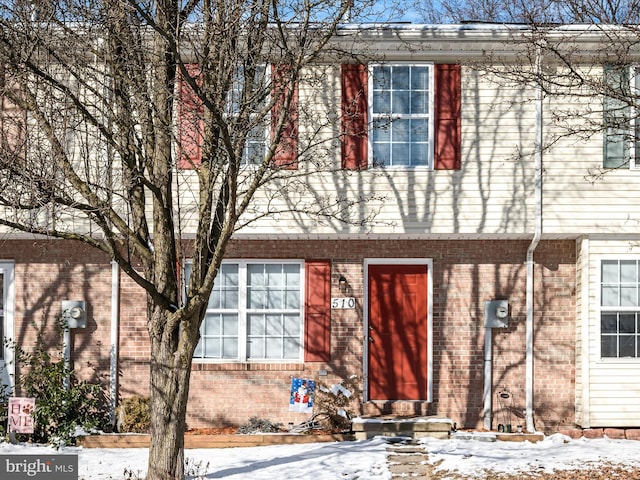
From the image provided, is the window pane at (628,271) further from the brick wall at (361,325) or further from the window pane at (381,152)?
the window pane at (381,152)

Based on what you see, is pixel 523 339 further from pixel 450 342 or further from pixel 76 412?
pixel 76 412

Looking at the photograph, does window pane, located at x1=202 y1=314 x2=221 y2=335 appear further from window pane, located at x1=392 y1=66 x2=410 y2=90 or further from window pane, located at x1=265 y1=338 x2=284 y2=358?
window pane, located at x1=392 y1=66 x2=410 y2=90

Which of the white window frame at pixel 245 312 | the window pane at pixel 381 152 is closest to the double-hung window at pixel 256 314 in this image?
the white window frame at pixel 245 312

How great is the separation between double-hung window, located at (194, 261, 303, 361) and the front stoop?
1490 millimetres

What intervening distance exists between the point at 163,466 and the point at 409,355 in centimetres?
478

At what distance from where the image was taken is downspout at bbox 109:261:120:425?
12.6 meters

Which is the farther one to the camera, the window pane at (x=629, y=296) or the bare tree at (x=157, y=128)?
the window pane at (x=629, y=296)

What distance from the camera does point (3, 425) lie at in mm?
12211

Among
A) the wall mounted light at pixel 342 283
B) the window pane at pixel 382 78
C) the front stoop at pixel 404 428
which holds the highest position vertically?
the window pane at pixel 382 78

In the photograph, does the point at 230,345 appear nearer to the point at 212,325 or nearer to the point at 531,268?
the point at 212,325

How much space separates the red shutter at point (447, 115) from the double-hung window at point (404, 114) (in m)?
0.10

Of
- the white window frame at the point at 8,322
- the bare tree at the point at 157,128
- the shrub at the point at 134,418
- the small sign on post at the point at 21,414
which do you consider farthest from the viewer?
the white window frame at the point at 8,322

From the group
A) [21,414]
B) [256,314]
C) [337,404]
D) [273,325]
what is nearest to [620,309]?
[337,404]

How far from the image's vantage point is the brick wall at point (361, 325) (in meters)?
12.6
